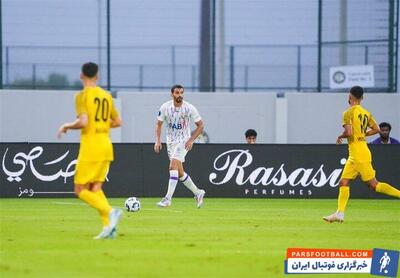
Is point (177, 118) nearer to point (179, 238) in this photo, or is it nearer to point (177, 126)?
point (177, 126)

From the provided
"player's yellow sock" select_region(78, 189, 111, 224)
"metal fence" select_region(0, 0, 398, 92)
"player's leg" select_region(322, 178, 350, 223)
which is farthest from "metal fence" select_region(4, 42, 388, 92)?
"player's yellow sock" select_region(78, 189, 111, 224)

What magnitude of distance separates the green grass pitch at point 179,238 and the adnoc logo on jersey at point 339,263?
0.17m

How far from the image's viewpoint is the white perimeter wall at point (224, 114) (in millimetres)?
28375

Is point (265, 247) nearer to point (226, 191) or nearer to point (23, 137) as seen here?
point (226, 191)

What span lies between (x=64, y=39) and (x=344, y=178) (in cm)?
1402

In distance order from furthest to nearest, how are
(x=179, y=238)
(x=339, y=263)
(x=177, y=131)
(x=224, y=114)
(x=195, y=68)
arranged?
(x=195, y=68) < (x=224, y=114) < (x=177, y=131) < (x=179, y=238) < (x=339, y=263)

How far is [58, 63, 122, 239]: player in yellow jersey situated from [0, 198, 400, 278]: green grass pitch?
1.55 feet

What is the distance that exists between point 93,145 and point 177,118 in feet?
20.9

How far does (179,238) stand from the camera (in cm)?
1326

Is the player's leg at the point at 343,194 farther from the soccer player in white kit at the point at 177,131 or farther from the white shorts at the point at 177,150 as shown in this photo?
the white shorts at the point at 177,150

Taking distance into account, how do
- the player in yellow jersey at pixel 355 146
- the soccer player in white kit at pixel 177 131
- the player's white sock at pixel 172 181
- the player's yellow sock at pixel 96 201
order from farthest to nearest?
the soccer player in white kit at pixel 177 131
the player's white sock at pixel 172 181
the player in yellow jersey at pixel 355 146
the player's yellow sock at pixel 96 201

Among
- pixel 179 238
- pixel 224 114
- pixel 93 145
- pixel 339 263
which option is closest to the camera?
pixel 339 263

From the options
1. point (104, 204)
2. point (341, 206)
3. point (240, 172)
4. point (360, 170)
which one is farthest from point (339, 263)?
point (240, 172)

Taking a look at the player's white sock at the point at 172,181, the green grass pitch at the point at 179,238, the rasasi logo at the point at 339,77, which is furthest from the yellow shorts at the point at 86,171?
the rasasi logo at the point at 339,77
